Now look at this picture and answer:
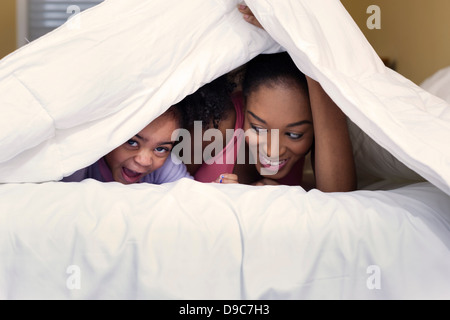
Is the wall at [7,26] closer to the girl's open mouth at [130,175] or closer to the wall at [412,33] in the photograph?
the wall at [412,33]

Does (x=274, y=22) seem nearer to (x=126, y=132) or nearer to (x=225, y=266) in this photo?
(x=126, y=132)

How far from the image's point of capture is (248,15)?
1.10m

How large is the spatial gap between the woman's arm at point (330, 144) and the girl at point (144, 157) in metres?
0.30

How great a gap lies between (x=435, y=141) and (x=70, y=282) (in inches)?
22.8

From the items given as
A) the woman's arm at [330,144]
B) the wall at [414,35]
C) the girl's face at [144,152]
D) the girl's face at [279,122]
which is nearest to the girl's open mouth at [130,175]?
the girl's face at [144,152]

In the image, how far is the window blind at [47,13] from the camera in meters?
3.23

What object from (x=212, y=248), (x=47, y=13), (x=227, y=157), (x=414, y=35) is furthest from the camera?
(x=47, y=13)

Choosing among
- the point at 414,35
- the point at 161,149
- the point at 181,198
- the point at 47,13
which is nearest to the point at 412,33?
the point at 414,35

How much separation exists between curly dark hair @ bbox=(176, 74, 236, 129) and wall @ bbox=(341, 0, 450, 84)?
0.88 metres

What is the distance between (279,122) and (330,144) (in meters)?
0.12

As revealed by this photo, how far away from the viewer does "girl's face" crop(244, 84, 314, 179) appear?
119 centimetres

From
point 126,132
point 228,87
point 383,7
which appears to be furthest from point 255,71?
point 383,7

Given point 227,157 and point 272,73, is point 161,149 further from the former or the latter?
point 272,73

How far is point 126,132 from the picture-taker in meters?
1.00
